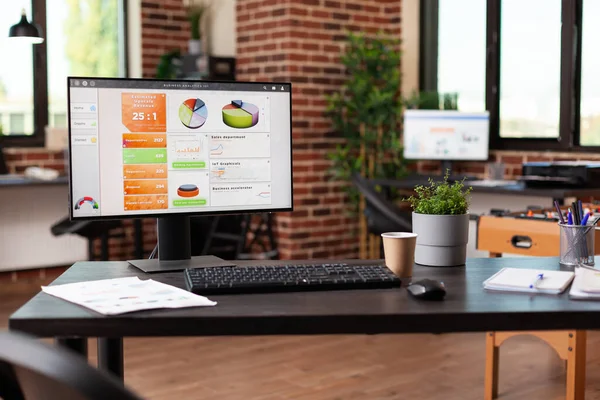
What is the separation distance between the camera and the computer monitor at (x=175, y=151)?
1912 mm

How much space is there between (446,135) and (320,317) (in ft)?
12.8

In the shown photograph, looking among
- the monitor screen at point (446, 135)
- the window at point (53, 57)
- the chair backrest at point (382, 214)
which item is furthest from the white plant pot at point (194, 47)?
the chair backrest at point (382, 214)

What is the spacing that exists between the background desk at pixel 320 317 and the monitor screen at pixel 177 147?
0.43 meters

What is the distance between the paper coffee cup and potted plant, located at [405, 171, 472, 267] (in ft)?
0.38

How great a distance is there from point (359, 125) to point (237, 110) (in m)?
3.58

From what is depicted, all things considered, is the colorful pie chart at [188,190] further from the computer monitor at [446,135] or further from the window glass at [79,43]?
the window glass at [79,43]

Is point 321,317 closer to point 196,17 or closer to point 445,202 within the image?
point 445,202

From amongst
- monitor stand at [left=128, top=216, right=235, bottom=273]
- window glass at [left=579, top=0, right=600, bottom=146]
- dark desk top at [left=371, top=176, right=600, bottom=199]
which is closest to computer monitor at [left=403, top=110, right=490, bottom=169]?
dark desk top at [left=371, top=176, right=600, bottom=199]

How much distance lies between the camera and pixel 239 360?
3.62 metres

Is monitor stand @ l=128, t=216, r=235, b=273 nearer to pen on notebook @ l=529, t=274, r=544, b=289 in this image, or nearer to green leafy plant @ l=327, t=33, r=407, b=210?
pen on notebook @ l=529, t=274, r=544, b=289

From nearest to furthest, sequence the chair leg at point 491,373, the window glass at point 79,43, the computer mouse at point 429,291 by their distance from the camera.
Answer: the computer mouse at point 429,291, the chair leg at point 491,373, the window glass at point 79,43

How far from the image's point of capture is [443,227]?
6.25 ft

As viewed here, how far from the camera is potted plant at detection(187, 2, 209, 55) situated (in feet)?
19.1

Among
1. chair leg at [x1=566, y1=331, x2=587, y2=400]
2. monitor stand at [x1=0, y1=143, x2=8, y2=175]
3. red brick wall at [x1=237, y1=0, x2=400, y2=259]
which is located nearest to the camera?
chair leg at [x1=566, y1=331, x2=587, y2=400]
